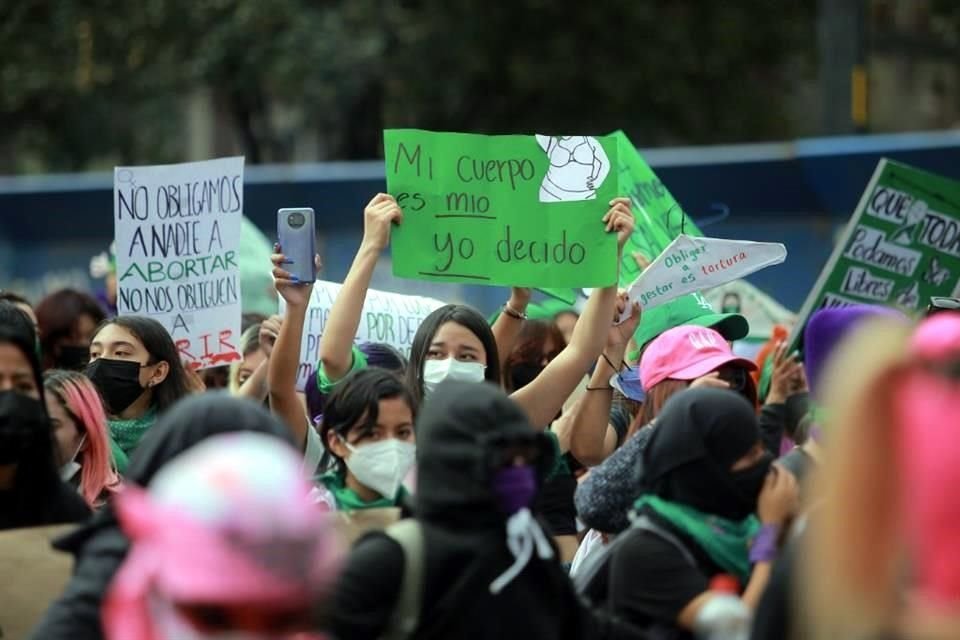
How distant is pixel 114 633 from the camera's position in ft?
11.0

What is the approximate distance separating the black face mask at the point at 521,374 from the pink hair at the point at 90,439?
201cm

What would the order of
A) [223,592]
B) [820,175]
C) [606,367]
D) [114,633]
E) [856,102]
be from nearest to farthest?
[223,592]
[114,633]
[606,367]
[820,175]
[856,102]

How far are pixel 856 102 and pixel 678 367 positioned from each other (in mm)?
8657

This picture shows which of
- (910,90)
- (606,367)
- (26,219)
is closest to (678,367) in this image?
(606,367)

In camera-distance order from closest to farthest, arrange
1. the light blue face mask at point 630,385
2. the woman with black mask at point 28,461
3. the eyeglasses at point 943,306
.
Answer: the woman with black mask at point 28,461 < the eyeglasses at point 943,306 < the light blue face mask at point 630,385

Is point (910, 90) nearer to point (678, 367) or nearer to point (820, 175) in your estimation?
point (820, 175)

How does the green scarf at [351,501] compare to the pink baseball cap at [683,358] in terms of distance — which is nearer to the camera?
the green scarf at [351,501]

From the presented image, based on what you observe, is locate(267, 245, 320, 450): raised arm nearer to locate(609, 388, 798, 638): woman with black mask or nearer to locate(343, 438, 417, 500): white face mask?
locate(343, 438, 417, 500): white face mask

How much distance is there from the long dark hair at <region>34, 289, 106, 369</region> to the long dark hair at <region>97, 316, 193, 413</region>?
2.21 m

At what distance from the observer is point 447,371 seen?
231 inches

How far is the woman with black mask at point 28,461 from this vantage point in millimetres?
4523

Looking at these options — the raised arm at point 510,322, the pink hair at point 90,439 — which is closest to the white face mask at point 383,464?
the pink hair at point 90,439

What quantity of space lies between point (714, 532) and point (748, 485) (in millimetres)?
139

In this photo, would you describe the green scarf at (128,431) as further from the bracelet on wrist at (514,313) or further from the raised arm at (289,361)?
the bracelet on wrist at (514,313)
